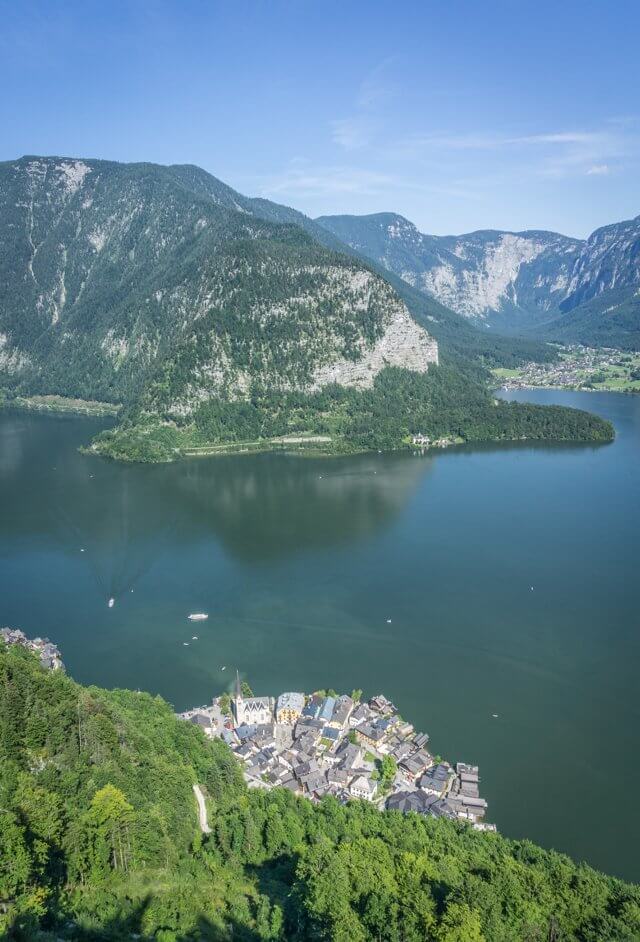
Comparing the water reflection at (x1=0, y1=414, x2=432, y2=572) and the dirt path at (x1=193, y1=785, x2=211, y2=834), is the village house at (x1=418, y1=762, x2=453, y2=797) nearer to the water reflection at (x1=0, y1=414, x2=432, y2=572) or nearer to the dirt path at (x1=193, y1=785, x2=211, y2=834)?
the dirt path at (x1=193, y1=785, x2=211, y2=834)

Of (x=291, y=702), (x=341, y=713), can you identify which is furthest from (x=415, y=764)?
(x=291, y=702)

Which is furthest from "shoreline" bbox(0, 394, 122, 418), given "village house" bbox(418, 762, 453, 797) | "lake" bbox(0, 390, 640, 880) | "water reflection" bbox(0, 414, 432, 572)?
"village house" bbox(418, 762, 453, 797)

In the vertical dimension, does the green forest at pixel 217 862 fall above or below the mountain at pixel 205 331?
below

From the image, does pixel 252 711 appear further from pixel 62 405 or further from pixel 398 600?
pixel 62 405

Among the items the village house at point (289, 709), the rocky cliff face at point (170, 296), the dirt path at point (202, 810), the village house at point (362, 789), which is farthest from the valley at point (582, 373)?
the dirt path at point (202, 810)

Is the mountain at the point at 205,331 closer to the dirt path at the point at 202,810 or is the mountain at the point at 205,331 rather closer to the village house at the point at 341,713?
the village house at the point at 341,713
